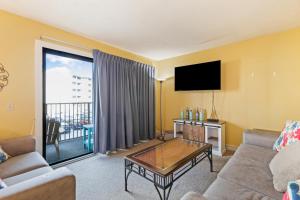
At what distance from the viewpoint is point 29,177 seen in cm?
144

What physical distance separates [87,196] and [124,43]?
9.08 ft

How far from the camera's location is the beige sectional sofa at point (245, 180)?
1.13 m

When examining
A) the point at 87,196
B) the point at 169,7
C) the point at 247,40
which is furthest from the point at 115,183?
the point at 247,40

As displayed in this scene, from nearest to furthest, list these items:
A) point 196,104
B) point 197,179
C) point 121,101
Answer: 1. point 197,179
2. point 121,101
3. point 196,104

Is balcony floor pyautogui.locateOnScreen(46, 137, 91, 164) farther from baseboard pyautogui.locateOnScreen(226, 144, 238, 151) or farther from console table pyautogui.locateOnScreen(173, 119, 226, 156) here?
baseboard pyautogui.locateOnScreen(226, 144, 238, 151)

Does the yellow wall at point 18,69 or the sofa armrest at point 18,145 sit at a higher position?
the yellow wall at point 18,69

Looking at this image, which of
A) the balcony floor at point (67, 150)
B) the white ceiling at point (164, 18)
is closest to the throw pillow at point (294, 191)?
the white ceiling at point (164, 18)

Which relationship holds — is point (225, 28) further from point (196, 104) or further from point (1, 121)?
point (1, 121)

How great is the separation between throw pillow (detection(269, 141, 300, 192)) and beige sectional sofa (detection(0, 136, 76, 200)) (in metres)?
1.68

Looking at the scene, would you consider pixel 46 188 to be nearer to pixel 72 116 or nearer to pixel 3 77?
pixel 3 77

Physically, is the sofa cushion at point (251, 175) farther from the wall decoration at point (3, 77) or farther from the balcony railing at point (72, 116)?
the balcony railing at point (72, 116)

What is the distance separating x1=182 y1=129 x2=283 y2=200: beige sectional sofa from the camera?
1.13 m

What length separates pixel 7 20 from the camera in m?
2.06

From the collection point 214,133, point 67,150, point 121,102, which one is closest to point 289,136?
point 214,133
